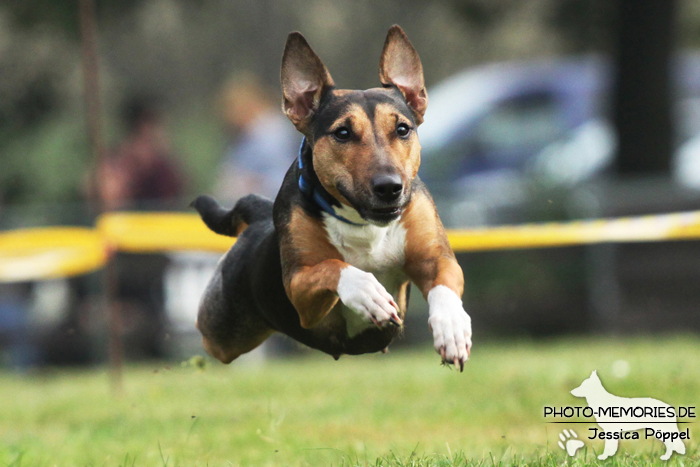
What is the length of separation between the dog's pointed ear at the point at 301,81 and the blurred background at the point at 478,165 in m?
3.45

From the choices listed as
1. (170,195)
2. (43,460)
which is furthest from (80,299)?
(43,460)

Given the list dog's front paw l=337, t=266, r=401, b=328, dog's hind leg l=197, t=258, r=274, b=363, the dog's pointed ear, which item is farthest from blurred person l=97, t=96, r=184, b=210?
dog's front paw l=337, t=266, r=401, b=328

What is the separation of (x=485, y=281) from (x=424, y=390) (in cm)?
317

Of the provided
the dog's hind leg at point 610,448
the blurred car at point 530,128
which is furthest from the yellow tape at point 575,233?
the dog's hind leg at point 610,448

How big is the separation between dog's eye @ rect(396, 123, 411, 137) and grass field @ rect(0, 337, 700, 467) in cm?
130

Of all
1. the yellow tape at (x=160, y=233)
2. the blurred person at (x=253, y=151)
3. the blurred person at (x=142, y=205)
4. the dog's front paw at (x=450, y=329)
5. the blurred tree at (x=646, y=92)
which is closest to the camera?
the dog's front paw at (x=450, y=329)

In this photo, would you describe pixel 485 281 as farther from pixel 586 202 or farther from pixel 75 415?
pixel 75 415

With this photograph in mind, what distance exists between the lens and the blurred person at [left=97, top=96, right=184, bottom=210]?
952cm

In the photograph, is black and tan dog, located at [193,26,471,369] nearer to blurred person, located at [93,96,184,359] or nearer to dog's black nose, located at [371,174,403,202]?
dog's black nose, located at [371,174,403,202]

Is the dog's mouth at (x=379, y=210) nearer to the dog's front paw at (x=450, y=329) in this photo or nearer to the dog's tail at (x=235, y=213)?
the dog's front paw at (x=450, y=329)

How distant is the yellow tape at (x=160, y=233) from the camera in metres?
9.24

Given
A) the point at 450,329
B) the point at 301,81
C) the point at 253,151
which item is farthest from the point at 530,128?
the point at 450,329

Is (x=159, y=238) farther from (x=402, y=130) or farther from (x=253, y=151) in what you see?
(x=402, y=130)

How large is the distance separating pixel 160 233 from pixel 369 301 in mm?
6717
